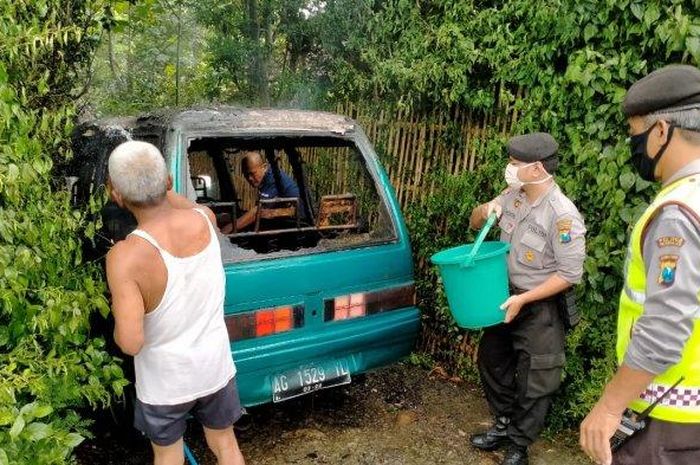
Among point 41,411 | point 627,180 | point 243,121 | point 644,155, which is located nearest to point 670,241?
point 644,155

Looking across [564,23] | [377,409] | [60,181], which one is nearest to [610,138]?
[564,23]

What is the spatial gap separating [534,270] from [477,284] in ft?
1.22

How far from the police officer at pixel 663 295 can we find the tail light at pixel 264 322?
179cm

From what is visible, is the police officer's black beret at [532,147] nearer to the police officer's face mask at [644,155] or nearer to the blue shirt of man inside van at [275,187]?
the police officer's face mask at [644,155]

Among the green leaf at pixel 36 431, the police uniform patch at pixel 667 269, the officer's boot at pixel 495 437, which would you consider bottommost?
the officer's boot at pixel 495 437

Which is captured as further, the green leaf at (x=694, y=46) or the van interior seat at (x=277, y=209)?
the van interior seat at (x=277, y=209)

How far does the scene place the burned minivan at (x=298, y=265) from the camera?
123 inches

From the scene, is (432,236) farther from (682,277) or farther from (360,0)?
(682,277)

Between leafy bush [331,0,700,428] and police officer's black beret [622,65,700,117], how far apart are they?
1.45 meters

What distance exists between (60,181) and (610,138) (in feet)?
10.4

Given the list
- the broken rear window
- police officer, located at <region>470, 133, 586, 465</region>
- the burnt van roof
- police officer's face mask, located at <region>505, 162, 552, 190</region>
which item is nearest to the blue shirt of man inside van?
the broken rear window

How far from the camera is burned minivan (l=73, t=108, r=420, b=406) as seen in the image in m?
3.13

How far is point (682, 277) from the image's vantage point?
167 centimetres

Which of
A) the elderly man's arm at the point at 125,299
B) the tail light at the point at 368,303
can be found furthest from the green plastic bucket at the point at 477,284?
the elderly man's arm at the point at 125,299
